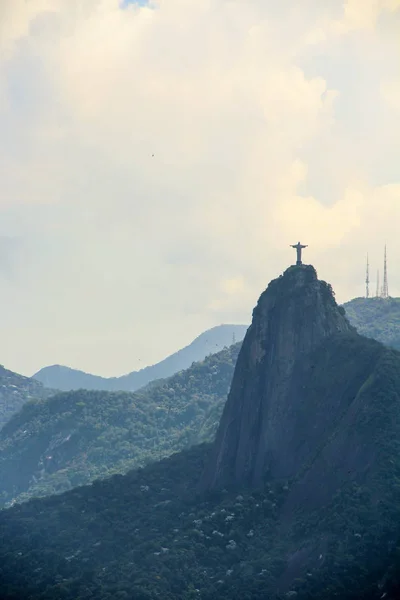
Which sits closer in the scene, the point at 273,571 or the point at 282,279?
the point at 273,571

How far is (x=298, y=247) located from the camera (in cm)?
17975

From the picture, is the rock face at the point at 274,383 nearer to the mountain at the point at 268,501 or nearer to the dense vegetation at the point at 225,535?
the mountain at the point at 268,501

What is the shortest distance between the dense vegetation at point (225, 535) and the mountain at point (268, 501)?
25 cm

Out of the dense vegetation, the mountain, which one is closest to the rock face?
the mountain

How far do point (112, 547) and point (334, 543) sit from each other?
39.2 meters

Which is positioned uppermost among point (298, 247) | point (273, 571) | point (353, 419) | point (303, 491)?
point (298, 247)

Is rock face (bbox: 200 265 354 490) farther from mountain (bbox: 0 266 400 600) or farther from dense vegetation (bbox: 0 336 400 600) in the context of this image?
dense vegetation (bbox: 0 336 400 600)

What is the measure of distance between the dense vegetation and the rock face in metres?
3.73

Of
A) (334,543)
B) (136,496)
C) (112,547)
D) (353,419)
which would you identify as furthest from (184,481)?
(334,543)

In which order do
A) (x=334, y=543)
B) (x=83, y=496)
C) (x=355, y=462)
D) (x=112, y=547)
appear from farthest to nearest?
(x=83, y=496) < (x=112, y=547) < (x=355, y=462) < (x=334, y=543)

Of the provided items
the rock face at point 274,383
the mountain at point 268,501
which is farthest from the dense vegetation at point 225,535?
the rock face at point 274,383

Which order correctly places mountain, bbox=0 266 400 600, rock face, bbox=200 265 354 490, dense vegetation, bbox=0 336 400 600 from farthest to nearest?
rock face, bbox=200 265 354 490 → mountain, bbox=0 266 400 600 → dense vegetation, bbox=0 336 400 600

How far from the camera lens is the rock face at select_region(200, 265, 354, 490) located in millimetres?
165250

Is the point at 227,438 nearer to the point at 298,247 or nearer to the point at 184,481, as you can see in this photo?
the point at 184,481
